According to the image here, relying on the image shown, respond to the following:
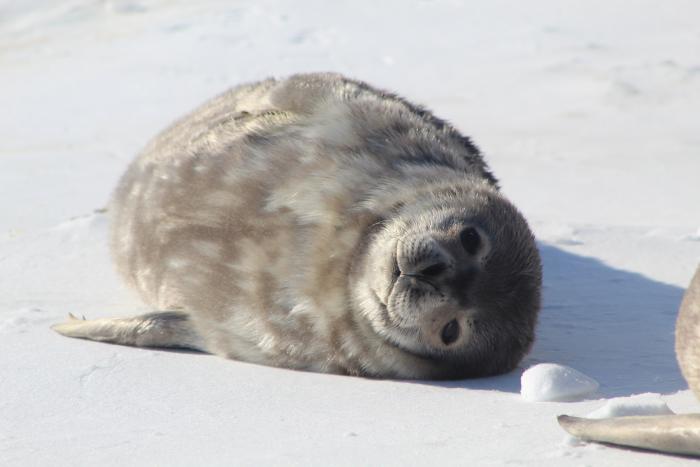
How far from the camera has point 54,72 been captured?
9047 millimetres

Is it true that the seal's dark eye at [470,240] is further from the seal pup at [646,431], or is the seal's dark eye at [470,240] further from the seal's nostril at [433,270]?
the seal pup at [646,431]

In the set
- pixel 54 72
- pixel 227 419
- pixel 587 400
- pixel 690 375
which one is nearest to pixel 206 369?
pixel 227 419

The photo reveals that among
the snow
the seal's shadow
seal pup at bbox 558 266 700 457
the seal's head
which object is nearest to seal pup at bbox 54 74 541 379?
the seal's head

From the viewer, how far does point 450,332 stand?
357cm

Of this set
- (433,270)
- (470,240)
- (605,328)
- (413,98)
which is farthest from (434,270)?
(413,98)

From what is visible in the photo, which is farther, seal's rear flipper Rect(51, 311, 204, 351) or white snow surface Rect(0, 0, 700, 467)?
seal's rear flipper Rect(51, 311, 204, 351)

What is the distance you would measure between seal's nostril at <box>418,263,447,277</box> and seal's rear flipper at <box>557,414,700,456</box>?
828mm

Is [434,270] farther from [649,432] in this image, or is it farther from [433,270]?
[649,432]

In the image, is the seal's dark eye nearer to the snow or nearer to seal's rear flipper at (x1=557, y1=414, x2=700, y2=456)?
the snow

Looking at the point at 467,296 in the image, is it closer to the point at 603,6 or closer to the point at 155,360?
the point at 155,360

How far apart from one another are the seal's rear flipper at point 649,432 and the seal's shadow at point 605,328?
0.59 metres

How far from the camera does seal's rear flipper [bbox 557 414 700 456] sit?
2572 mm

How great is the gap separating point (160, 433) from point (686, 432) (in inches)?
45.3

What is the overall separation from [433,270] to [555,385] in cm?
47
